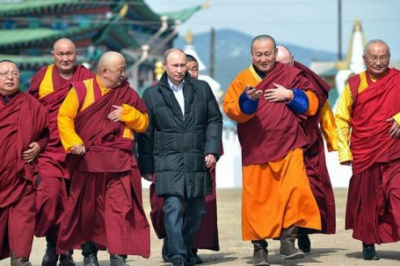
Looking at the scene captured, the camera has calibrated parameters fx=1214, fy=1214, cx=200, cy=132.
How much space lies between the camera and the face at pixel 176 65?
28.7 feet

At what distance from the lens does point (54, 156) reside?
8852 mm

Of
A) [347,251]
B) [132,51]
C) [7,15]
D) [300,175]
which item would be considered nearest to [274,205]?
[300,175]

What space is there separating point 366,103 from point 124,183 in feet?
6.63

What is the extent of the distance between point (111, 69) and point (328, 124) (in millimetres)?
2021

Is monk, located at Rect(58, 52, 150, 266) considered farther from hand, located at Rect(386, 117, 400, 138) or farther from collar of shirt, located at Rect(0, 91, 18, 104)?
hand, located at Rect(386, 117, 400, 138)

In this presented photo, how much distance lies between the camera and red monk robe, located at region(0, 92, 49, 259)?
829 centimetres

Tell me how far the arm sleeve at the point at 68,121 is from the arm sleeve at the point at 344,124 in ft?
6.95

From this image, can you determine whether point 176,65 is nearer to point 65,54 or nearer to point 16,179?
point 65,54

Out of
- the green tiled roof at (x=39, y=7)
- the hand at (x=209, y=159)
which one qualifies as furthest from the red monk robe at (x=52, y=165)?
the green tiled roof at (x=39, y=7)

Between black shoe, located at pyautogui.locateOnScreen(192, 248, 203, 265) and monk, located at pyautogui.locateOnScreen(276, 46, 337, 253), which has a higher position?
monk, located at pyautogui.locateOnScreen(276, 46, 337, 253)

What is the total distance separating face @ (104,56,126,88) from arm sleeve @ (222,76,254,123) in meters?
0.79

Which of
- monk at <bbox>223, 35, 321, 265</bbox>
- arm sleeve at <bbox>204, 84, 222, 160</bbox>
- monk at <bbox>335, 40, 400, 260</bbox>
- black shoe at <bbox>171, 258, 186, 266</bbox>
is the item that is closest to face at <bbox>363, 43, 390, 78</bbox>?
monk at <bbox>335, 40, 400, 260</bbox>

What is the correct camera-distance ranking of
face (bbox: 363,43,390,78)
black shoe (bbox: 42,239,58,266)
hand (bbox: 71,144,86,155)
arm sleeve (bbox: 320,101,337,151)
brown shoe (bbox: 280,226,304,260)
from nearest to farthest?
hand (bbox: 71,144,86,155), brown shoe (bbox: 280,226,304,260), black shoe (bbox: 42,239,58,266), face (bbox: 363,43,390,78), arm sleeve (bbox: 320,101,337,151)

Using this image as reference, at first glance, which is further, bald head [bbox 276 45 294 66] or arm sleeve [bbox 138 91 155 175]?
bald head [bbox 276 45 294 66]
